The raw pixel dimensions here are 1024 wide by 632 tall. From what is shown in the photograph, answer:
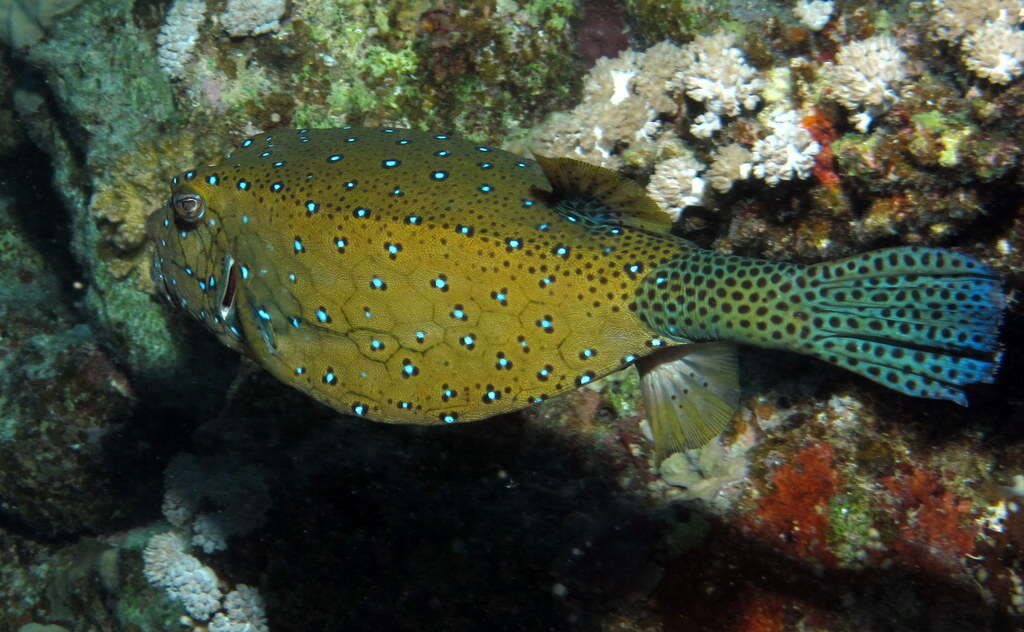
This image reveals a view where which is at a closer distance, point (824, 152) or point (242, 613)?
point (824, 152)

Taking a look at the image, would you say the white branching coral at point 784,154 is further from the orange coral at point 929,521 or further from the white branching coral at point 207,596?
the white branching coral at point 207,596

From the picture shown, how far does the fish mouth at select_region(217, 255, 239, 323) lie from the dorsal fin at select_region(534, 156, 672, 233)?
179 centimetres

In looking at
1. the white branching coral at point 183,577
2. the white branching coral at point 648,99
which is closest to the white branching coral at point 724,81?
the white branching coral at point 648,99

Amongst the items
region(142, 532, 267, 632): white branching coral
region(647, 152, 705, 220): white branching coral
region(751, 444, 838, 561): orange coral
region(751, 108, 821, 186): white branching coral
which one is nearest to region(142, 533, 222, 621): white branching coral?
region(142, 532, 267, 632): white branching coral

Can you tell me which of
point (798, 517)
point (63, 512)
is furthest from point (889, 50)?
point (63, 512)

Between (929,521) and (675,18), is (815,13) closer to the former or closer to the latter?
(675,18)

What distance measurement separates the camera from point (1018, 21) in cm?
350

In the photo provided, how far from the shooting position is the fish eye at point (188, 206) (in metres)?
3.58

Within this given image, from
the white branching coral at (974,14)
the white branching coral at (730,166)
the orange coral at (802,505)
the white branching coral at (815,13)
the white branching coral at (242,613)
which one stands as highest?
the white branching coral at (974,14)

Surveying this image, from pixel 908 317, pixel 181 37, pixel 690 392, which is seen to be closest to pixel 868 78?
pixel 908 317

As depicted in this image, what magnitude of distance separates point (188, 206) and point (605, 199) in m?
2.28

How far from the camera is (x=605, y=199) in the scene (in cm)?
334

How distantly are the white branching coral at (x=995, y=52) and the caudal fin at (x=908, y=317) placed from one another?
1.37m

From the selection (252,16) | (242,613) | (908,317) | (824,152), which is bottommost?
(242,613)
